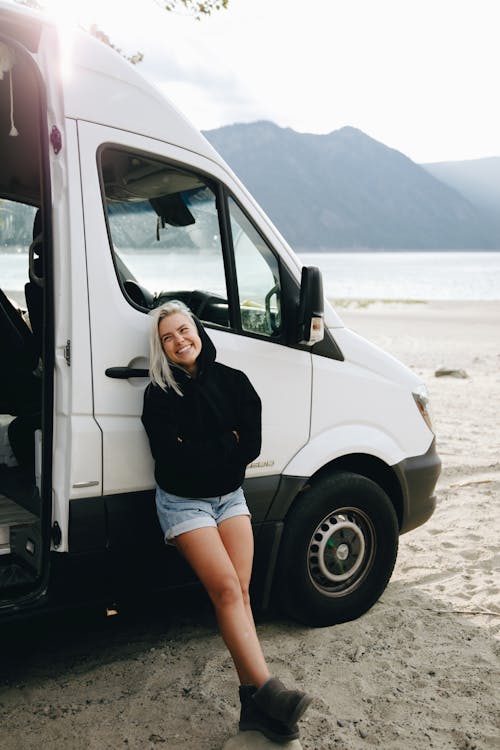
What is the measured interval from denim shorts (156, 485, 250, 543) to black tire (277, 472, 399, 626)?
1.88 ft

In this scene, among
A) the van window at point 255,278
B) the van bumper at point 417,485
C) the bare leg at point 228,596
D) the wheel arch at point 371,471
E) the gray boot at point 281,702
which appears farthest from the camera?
the van bumper at point 417,485

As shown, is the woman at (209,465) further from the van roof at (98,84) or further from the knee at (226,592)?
the van roof at (98,84)

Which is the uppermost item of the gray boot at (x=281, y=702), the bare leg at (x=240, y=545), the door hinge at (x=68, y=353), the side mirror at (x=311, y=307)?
the side mirror at (x=311, y=307)

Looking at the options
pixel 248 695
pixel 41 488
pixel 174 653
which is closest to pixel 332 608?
pixel 174 653

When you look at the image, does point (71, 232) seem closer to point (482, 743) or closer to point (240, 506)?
point (240, 506)

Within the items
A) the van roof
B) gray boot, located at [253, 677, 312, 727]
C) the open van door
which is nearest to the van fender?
gray boot, located at [253, 677, 312, 727]

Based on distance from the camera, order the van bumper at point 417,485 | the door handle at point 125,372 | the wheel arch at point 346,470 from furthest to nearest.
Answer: the van bumper at point 417,485, the wheel arch at point 346,470, the door handle at point 125,372

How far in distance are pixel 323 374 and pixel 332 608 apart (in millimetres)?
1239

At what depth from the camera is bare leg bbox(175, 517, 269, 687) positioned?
303 cm

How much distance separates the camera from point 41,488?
10.2 feet

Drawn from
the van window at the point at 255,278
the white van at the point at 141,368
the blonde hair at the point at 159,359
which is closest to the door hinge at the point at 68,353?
the white van at the point at 141,368

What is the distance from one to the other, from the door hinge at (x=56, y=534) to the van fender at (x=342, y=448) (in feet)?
3.70

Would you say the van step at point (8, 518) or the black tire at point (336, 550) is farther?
the black tire at point (336, 550)

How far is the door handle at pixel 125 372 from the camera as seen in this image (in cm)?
315
